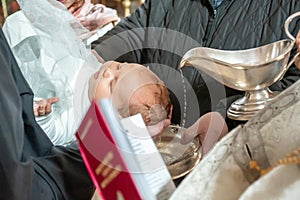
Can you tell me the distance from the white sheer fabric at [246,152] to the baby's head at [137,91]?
0.17 m

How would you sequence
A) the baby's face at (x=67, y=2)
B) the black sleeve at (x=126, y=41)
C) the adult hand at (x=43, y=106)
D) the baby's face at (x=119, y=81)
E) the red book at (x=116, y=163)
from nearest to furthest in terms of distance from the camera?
the red book at (x=116, y=163), the baby's face at (x=119, y=81), the adult hand at (x=43, y=106), the black sleeve at (x=126, y=41), the baby's face at (x=67, y=2)

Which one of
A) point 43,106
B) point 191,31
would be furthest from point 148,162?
point 191,31

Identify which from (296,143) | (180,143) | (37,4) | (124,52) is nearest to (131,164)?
(296,143)

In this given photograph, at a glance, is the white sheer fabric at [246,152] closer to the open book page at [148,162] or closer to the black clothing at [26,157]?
the open book page at [148,162]

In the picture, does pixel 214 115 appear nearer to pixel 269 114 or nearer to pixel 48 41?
pixel 269 114

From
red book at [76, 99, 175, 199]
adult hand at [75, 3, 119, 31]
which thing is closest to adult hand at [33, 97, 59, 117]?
red book at [76, 99, 175, 199]

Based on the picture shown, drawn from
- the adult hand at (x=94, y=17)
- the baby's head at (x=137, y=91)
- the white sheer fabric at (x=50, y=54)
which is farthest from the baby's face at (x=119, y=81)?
the adult hand at (x=94, y=17)

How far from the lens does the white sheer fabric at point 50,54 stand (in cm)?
97

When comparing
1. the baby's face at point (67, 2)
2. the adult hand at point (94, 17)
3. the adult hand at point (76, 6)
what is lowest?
the adult hand at point (94, 17)

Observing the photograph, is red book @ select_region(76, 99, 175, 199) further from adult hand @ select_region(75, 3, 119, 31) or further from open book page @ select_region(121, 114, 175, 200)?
adult hand @ select_region(75, 3, 119, 31)

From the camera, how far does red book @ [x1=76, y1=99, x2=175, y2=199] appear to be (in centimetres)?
39

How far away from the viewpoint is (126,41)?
1.16 m

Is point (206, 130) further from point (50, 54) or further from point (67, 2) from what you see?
point (67, 2)

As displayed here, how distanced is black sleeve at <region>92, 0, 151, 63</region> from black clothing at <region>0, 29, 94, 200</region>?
426mm
